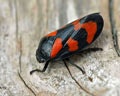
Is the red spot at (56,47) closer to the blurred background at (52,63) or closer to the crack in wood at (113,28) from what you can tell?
the blurred background at (52,63)

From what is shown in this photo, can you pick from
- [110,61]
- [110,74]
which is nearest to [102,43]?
[110,61]

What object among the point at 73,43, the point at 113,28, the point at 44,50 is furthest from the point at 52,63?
the point at 113,28

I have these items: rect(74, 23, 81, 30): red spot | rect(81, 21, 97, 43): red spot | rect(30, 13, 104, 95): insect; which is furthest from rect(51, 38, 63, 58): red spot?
rect(81, 21, 97, 43): red spot

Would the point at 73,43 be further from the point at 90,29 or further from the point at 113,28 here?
the point at 113,28

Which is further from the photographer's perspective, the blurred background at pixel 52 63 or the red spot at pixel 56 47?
the red spot at pixel 56 47

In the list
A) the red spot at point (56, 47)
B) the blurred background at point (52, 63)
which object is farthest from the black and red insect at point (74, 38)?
the blurred background at point (52, 63)

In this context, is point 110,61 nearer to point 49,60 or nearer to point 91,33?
point 91,33
